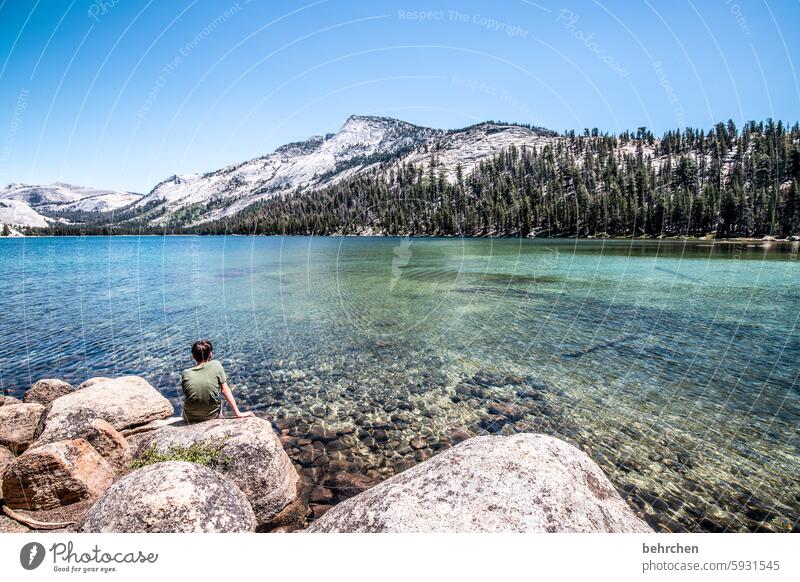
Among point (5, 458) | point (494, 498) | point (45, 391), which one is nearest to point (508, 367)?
point (494, 498)

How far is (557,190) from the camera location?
185 meters

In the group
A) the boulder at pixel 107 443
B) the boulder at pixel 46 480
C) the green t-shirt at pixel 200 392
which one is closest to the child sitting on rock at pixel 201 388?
the green t-shirt at pixel 200 392

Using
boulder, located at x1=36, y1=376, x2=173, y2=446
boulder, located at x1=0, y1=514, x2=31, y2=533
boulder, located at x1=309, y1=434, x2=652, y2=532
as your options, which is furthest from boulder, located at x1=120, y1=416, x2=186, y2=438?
boulder, located at x1=309, y1=434, x2=652, y2=532

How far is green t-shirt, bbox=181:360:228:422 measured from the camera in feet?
27.0

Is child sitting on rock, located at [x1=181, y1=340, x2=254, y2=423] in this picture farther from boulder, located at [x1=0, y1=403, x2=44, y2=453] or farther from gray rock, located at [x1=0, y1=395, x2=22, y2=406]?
gray rock, located at [x1=0, y1=395, x2=22, y2=406]

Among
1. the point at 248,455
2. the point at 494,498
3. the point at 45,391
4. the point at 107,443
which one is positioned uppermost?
the point at 494,498

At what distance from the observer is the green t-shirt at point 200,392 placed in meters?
8.23

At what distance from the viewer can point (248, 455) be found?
7.06 metres

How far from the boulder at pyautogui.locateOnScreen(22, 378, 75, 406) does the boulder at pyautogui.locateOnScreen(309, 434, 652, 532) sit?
11.4 meters

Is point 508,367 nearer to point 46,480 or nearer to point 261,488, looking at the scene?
point 261,488

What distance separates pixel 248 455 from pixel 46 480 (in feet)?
10.6

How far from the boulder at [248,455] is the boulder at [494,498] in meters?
2.66

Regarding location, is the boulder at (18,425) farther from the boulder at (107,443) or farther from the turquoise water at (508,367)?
the turquoise water at (508,367)
